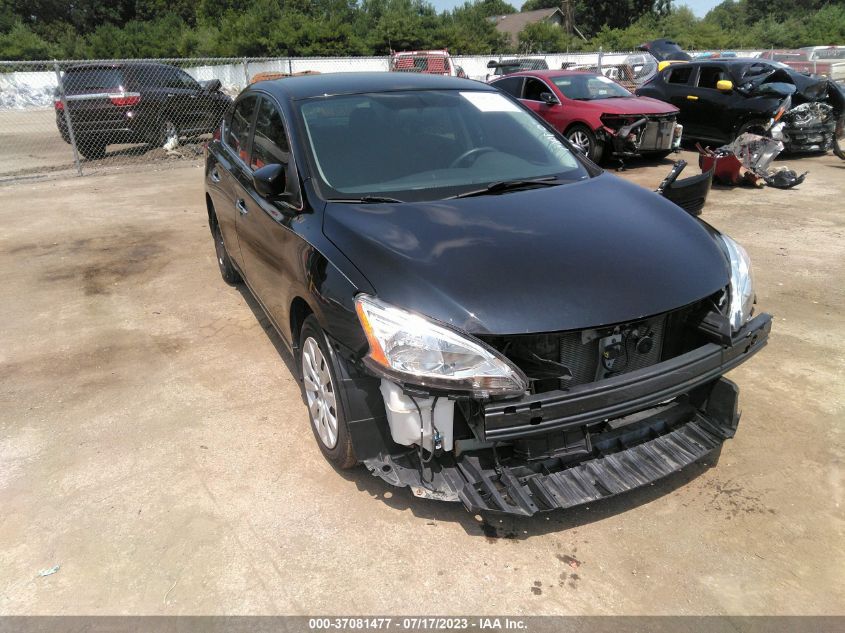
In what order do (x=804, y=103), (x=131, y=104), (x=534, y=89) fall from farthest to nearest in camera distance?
(x=131, y=104) < (x=534, y=89) < (x=804, y=103)

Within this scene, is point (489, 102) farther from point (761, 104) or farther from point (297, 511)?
point (761, 104)

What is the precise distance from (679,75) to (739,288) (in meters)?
11.1

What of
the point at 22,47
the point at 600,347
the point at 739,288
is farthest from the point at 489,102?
the point at 22,47

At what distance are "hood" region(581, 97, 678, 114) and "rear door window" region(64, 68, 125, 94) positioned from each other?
851cm

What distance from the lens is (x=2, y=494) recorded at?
116 inches

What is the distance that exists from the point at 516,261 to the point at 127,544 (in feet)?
6.49

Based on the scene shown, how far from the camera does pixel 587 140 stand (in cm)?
1016

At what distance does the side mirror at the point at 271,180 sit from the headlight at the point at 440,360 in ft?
4.03

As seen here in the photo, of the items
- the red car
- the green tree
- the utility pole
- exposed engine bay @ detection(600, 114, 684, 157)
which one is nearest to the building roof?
the utility pole

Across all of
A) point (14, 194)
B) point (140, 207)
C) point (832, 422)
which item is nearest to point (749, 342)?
point (832, 422)

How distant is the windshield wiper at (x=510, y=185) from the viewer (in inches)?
125

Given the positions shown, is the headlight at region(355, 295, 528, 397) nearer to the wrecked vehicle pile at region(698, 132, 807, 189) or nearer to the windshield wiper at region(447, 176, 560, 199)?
the windshield wiper at region(447, 176, 560, 199)

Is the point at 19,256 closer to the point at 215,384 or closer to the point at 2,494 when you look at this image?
the point at 215,384

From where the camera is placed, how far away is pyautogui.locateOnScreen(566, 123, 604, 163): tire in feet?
32.8
